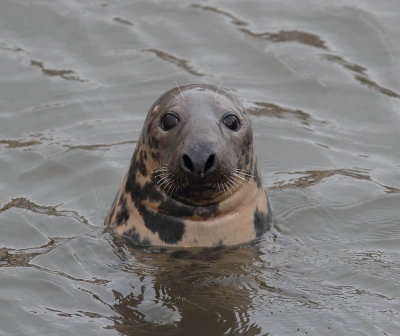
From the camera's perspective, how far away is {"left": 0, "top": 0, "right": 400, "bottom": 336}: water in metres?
6.55

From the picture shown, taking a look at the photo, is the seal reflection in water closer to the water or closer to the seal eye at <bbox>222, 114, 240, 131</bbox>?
the seal eye at <bbox>222, 114, 240, 131</bbox>

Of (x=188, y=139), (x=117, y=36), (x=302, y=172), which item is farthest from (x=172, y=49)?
(x=188, y=139)

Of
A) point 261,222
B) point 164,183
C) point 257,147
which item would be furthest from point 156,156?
point 257,147

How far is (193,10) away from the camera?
523 inches

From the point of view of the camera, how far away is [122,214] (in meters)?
7.73

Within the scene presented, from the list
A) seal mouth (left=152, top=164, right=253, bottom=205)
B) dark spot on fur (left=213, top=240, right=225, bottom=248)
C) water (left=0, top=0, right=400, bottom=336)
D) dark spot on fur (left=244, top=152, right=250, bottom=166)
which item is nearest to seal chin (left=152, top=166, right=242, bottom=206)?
seal mouth (left=152, top=164, right=253, bottom=205)

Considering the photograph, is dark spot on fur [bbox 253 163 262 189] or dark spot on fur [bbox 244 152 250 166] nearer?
dark spot on fur [bbox 244 152 250 166]

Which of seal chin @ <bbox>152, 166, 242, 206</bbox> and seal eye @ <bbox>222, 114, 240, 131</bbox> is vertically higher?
seal eye @ <bbox>222, 114, 240, 131</bbox>

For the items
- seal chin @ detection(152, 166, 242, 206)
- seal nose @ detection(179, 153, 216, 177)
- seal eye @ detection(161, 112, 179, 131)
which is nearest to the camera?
seal nose @ detection(179, 153, 216, 177)

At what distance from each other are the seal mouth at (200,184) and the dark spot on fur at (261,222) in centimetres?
29

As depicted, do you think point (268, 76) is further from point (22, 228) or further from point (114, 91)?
point (22, 228)

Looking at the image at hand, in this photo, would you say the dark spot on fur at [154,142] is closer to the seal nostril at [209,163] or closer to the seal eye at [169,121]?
the seal eye at [169,121]

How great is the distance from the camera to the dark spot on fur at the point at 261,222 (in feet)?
25.1

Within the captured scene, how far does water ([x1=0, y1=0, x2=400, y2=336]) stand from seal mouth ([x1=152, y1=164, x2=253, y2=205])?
41 cm
